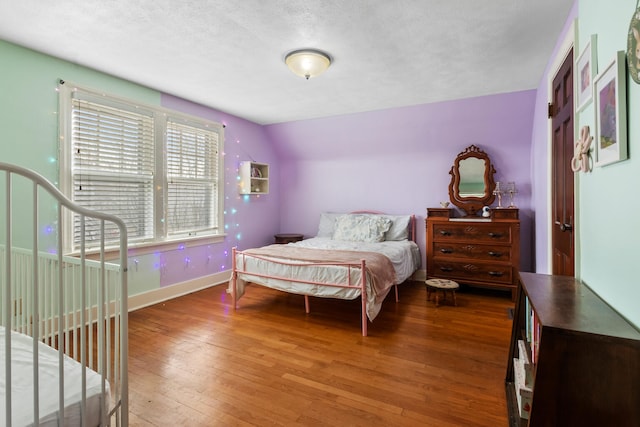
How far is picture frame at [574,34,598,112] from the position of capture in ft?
5.01

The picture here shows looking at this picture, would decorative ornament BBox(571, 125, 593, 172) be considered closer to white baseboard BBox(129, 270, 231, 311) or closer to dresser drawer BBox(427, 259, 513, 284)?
dresser drawer BBox(427, 259, 513, 284)

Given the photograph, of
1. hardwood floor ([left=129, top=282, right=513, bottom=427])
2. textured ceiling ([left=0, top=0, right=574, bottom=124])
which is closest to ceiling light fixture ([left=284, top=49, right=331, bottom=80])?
textured ceiling ([left=0, top=0, right=574, bottom=124])

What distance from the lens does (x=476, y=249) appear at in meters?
3.78

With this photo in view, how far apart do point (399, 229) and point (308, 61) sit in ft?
8.64

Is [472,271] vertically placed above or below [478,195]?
below

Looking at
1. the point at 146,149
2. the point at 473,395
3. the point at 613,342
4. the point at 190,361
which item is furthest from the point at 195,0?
the point at 473,395

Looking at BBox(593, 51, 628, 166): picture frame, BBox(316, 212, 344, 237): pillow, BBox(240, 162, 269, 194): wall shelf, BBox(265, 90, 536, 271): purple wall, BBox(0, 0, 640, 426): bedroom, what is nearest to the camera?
BBox(593, 51, 628, 166): picture frame

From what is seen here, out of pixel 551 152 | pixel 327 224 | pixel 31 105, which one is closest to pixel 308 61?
pixel 551 152

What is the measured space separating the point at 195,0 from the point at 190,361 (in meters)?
2.38

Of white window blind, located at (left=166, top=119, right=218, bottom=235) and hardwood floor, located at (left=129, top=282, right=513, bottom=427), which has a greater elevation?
white window blind, located at (left=166, top=119, right=218, bottom=235)

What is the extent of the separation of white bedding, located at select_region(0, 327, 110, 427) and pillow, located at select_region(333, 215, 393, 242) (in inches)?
135

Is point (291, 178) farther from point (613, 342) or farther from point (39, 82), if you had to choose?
point (613, 342)

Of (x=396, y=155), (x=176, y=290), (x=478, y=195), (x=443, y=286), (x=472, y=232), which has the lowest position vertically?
(x=176, y=290)

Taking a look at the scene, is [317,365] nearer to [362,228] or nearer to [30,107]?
[362,228]
